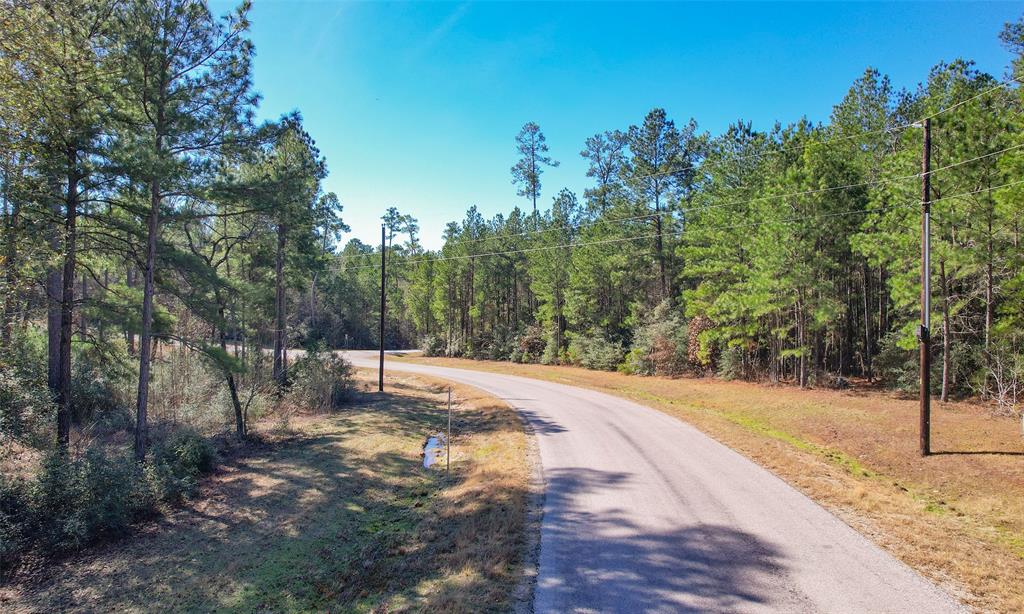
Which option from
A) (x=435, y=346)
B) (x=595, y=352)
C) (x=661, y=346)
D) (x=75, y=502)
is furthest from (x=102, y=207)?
(x=435, y=346)

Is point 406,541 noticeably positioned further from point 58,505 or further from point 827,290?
point 827,290

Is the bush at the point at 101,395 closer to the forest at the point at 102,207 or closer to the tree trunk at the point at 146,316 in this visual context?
the forest at the point at 102,207

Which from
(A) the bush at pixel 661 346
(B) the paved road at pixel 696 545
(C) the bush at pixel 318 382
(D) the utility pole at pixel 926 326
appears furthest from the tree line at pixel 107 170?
(A) the bush at pixel 661 346

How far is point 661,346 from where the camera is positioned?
27.1 m

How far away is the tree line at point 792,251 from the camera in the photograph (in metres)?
15.5

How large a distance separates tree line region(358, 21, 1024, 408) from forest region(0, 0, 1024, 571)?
0.41ft

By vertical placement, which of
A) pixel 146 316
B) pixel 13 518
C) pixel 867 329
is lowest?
pixel 13 518

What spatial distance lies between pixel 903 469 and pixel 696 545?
6927 mm

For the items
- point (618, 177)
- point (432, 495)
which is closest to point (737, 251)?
point (618, 177)

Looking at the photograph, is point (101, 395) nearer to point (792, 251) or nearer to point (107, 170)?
point (107, 170)

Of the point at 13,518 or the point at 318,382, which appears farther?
the point at 318,382

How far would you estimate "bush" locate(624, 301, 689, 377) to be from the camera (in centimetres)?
2662

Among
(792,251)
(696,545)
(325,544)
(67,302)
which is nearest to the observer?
(696,545)

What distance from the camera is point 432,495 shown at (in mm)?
10195
